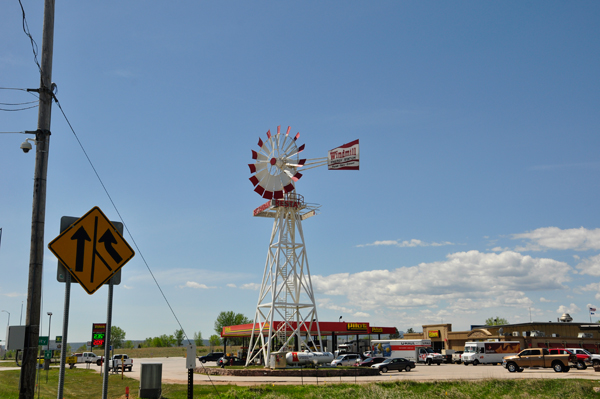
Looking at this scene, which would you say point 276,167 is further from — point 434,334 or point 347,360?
point 434,334

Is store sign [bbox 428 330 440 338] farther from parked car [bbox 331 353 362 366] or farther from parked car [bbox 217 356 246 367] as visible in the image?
parked car [bbox 217 356 246 367]

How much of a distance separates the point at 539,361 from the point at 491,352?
18.7 metres

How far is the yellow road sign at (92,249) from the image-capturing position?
8.88 m

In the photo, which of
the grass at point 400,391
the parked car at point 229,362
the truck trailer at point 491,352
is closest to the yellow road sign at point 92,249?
the grass at point 400,391

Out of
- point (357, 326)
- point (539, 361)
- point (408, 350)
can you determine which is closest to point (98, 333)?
point (539, 361)

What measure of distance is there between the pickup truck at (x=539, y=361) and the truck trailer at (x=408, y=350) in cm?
2057

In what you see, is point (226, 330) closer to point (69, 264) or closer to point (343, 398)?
point (343, 398)

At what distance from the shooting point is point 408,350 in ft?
215

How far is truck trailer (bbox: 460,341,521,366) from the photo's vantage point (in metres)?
59.9

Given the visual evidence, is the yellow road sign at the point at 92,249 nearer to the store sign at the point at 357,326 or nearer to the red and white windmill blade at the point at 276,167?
the red and white windmill blade at the point at 276,167

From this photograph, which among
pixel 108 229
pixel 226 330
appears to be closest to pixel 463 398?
pixel 108 229

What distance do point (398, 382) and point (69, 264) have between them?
25336 millimetres

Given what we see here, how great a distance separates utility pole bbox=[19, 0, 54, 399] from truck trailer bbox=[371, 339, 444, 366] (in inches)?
2202

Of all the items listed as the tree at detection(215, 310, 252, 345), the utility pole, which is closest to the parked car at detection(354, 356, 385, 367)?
the utility pole
